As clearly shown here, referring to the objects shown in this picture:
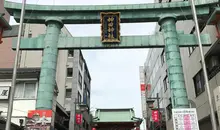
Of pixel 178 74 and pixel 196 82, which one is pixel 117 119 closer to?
pixel 196 82

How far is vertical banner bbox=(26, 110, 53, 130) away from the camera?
39.3 feet

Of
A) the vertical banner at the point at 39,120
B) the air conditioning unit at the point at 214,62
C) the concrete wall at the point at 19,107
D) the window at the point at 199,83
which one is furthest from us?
the concrete wall at the point at 19,107

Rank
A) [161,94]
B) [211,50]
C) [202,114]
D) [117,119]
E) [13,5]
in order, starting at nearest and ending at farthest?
[13,5]
[211,50]
[202,114]
[161,94]
[117,119]

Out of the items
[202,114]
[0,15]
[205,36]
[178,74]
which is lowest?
[202,114]

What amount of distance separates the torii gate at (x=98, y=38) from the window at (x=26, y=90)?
6.51 metres

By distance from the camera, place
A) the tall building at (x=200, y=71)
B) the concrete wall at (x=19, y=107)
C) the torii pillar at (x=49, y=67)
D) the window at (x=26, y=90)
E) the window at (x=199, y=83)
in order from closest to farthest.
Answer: the torii pillar at (x=49, y=67)
the tall building at (x=200, y=71)
the window at (x=199, y=83)
the concrete wall at (x=19, y=107)
the window at (x=26, y=90)

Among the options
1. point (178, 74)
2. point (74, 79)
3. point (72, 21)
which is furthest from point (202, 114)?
point (74, 79)

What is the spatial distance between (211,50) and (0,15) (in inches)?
480

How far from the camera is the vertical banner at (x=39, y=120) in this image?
12.0 meters

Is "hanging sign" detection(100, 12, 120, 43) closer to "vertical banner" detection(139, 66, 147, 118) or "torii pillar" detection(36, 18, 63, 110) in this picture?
"torii pillar" detection(36, 18, 63, 110)

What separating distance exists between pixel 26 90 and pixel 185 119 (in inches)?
509

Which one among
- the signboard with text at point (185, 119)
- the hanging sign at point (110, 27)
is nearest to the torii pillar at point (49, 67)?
the hanging sign at point (110, 27)

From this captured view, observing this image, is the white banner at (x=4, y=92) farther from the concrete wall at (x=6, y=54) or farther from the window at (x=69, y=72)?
the window at (x=69, y=72)

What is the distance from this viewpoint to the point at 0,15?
41.8 feet
